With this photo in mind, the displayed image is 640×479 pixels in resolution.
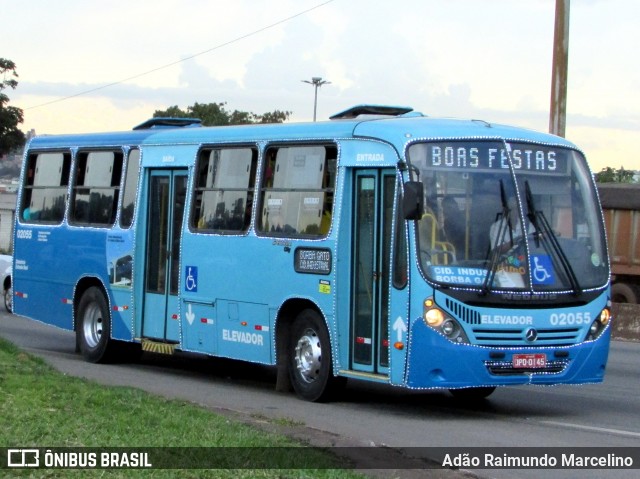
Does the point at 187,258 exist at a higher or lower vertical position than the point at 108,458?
higher

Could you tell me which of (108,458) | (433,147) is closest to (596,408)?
(433,147)

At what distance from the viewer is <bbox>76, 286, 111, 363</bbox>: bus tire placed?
1647cm

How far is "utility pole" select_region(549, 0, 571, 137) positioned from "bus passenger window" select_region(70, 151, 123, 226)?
9250 mm

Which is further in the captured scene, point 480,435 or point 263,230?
point 263,230

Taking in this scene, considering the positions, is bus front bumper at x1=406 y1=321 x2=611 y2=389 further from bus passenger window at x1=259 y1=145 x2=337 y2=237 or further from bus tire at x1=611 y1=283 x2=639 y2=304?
bus tire at x1=611 y1=283 x2=639 y2=304

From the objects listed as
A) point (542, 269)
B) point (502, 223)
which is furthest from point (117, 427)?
point (542, 269)

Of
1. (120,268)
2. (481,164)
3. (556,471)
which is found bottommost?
(556,471)

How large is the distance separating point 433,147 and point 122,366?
6619mm

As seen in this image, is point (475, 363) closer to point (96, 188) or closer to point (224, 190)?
point (224, 190)

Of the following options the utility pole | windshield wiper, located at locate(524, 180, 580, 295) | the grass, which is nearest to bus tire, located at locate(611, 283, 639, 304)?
the utility pole

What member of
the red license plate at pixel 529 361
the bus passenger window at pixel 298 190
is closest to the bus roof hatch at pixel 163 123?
the bus passenger window at pixel 298 190

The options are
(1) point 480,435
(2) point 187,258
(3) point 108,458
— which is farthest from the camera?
(2) point 187,258

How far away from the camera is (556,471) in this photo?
9.20 meters

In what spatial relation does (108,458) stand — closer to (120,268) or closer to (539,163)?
(539,163)
